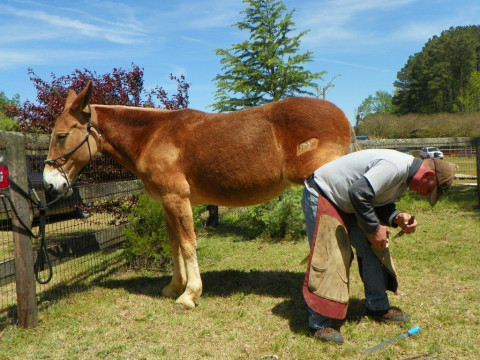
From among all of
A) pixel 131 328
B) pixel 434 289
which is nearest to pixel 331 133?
pixel 434 289

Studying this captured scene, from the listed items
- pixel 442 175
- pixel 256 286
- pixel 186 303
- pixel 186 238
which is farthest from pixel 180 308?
pixel 442 175

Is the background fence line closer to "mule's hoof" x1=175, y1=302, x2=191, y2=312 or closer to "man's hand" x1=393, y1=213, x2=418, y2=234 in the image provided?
"mule's hoof" x1=175, y1=302, x2=191, y2=312

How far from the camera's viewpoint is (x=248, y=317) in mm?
4234

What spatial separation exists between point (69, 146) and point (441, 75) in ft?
186

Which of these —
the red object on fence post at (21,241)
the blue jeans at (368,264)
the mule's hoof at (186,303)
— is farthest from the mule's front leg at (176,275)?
the blue jeans at (368,264)

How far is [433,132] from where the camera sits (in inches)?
1355

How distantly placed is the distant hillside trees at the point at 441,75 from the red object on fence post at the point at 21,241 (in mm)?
55304

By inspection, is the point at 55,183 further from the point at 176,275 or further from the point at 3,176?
the point at 176,275

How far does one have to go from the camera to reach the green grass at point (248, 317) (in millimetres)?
3434

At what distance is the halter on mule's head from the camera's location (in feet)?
14.8

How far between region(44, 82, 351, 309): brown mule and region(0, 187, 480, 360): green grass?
0.59 meters

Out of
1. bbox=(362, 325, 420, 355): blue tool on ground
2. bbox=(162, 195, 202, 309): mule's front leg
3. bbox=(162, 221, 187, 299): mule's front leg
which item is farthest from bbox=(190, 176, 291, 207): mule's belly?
bbox=(362, 325, 420, 355): blue tool on ground

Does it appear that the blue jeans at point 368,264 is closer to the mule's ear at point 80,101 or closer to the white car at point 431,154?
the white car at point 431,154

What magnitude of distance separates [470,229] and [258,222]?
4.28 metres
